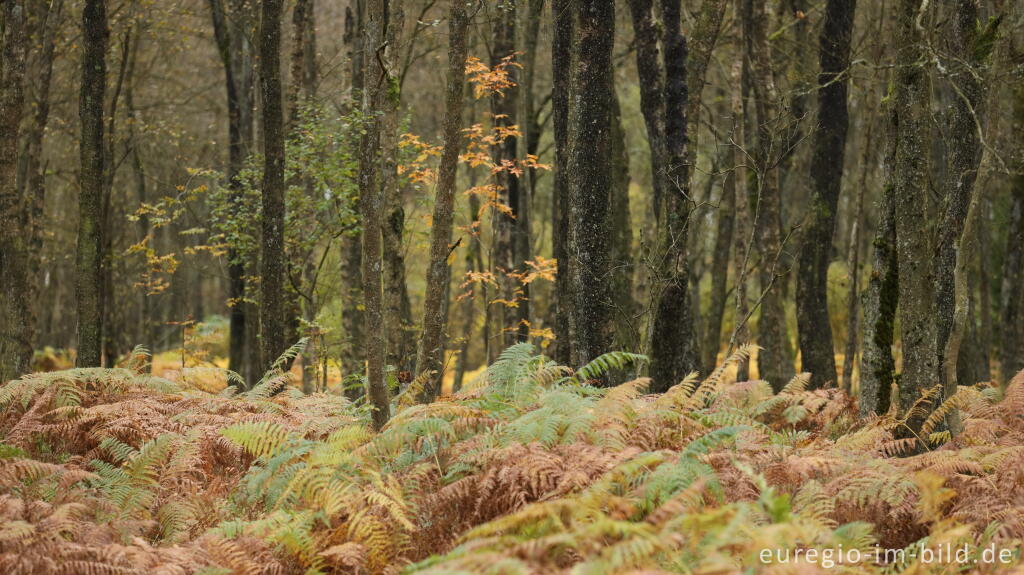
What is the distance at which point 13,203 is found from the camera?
11.4 meters

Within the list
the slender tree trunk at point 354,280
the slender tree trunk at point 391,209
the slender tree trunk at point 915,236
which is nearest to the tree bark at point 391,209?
the slender tree trunk at point 391,209

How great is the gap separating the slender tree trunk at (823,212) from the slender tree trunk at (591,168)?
458 centimetres

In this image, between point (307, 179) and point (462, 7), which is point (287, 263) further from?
point (462, 7)

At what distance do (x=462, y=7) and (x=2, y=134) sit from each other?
6.42 metres

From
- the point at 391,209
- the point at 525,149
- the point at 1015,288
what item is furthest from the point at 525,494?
the point at 1015,288

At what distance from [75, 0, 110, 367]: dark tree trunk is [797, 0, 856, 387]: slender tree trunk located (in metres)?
9.93

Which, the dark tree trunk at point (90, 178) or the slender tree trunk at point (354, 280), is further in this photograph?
the slender tree trunk at point (354, 280)

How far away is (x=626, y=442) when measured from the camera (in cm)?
593

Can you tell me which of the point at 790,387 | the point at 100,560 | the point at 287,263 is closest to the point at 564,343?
the point at 790,387

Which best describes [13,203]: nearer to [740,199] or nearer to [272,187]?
[272,187]

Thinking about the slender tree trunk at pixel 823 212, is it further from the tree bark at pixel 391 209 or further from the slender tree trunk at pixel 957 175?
the tree bark at pixel 391 209

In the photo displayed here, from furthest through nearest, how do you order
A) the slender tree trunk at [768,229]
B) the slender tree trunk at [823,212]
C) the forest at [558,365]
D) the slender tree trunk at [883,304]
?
the slender tree trunk at [768,229] < the slender tree trunk at [823,212] < the slender tree trunk at [883,304] < the forest at [558,365]

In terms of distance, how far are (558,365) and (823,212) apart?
22.0 feet

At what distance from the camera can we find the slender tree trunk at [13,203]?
36.6ft
